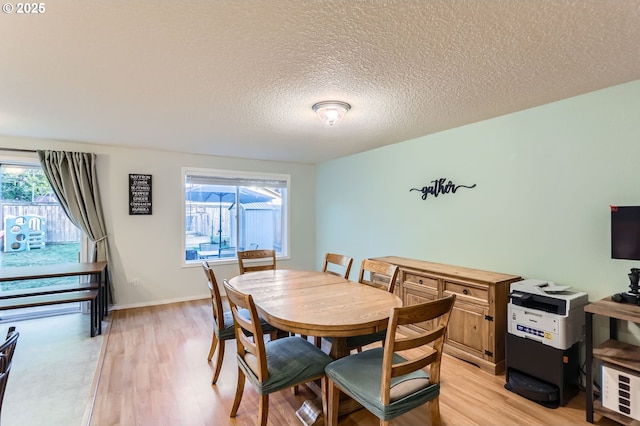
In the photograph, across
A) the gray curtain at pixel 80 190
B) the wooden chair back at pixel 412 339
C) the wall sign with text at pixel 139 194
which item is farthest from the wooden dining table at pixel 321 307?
the gray curtain at pixel 80 190

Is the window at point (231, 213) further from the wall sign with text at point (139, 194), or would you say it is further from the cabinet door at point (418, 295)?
the cabinet door at point (418, 295)

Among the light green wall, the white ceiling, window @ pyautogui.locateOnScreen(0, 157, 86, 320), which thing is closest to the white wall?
window @ pyautogui.locateOnScreen(0, 157, 86, 320)

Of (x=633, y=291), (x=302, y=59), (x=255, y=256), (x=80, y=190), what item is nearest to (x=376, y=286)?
(x=255, y=256)

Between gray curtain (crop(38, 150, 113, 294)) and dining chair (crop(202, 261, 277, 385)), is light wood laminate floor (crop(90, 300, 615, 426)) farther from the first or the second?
gray curtain (crop(38, 150, 113, 294))

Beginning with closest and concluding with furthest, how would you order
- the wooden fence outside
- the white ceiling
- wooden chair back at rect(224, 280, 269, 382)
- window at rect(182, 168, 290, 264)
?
the white ceiling, wooden chair back at rect(224, 280, 269, 382), the wooden fence outside, window at rect(182, 168, 290, 264)

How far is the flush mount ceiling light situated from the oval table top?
1.42 m

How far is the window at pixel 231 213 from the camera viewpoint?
16.1 ft

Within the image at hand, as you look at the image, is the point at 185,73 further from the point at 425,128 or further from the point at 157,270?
the point at 157,270

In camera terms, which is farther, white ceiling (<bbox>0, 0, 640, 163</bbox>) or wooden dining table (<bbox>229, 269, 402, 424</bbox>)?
wooden dining table (<bbox>229, 269, 402, 424</bbox>)

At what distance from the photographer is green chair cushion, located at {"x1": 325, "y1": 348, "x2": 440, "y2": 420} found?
156cm

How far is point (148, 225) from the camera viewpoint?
451 centimetres

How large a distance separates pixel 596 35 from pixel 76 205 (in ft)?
17.2

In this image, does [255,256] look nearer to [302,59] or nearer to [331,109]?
[331,109]

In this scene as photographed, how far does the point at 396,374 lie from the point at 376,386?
0.18 meters
